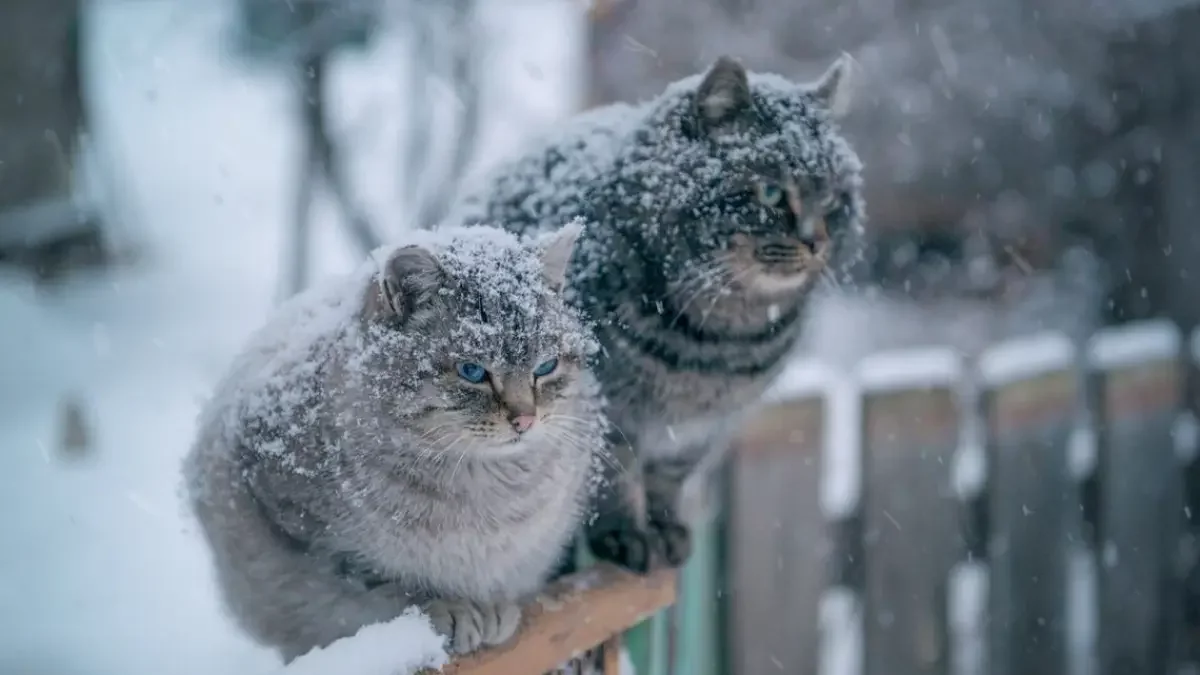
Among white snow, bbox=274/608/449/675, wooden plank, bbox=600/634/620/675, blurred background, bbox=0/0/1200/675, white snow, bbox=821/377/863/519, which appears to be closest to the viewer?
white snow, bbox=274/608/449/675

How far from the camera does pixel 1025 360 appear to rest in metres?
1.81

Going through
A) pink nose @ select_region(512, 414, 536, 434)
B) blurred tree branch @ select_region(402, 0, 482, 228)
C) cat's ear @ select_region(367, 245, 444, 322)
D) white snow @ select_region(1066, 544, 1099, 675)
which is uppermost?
blurred tree branch @ select_region(402, 0, 482, 228)

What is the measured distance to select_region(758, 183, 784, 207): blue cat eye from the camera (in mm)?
797

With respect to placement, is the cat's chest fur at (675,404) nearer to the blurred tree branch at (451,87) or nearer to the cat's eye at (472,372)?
the cat's eye at (472,372)

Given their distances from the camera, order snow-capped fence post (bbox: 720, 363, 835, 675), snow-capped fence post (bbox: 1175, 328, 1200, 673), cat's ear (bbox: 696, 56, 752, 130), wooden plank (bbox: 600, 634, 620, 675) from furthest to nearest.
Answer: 1. snow-capped fence post (bbox: 1175, 328, 1200, 673)
2. snow-capped fence post (bbox: 720, 363, 835, 675)
3. wooden plank (bbox: 600, 634, 620, 675)
4. cat's ear (bbox: 696, 56, 752, 130)

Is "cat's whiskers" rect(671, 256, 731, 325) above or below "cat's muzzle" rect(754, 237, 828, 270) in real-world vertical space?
below

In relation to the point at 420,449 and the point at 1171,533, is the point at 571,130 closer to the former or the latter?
the point at 420,449

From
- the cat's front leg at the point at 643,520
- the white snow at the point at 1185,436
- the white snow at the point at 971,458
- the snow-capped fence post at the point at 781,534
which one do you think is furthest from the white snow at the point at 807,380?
the white snow at the point at 1185,436

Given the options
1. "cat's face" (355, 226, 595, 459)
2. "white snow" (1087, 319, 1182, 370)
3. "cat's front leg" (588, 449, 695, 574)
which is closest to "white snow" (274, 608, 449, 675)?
"cat's face" (355, 226, 595, 459)

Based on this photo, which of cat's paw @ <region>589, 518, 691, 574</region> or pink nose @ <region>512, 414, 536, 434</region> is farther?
cat's paw @ <region>589, 518, 691, 574</region>

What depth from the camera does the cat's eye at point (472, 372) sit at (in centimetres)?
65

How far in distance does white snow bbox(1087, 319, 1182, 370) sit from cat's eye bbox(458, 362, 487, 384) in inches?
66.4

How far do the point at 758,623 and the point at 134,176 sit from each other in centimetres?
111

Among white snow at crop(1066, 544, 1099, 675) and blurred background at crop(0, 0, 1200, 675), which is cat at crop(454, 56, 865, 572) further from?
white snow at crop(1066, 544, 1099, 675)
